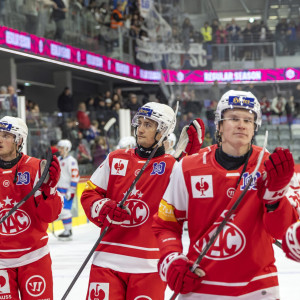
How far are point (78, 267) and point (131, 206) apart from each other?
428 cm

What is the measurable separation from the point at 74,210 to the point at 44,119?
179 cm

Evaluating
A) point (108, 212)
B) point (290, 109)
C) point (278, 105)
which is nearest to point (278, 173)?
point (108, 212)

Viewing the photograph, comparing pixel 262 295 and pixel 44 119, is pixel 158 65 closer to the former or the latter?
pixel 44 119

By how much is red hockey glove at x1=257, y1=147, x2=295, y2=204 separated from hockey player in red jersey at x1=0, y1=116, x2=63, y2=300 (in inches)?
59.6

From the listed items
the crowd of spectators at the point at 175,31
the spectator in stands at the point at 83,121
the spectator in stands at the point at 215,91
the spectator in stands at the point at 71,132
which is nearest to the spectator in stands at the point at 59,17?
the crowd of spectators at the point at 175,31

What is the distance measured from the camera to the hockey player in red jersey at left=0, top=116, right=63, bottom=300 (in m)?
3.73

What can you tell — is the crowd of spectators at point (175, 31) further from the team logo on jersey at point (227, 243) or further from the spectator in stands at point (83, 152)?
the team logo on jersey at point (227, 243)

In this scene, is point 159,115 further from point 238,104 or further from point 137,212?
point 238,104

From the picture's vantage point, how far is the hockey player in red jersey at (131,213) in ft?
11.5

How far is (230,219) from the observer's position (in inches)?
103

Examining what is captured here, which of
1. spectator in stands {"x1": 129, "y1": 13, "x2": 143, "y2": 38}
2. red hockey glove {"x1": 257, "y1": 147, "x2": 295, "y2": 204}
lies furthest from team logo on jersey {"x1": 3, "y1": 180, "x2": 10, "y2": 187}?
spectator in stands {"x1": 129, "y1": 13, "x2": 143, "y2": 38}

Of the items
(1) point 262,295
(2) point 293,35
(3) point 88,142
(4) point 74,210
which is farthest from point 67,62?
(1) point 262,295

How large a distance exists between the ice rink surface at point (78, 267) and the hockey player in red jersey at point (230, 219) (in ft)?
10.9

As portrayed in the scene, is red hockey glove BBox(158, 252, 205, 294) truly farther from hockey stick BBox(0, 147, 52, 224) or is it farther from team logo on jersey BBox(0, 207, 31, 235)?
team logo on jersey BBox(0, 207, 31, 235)
